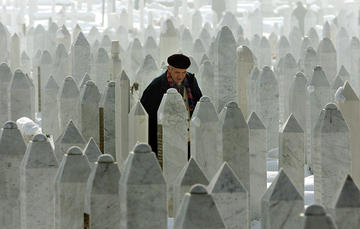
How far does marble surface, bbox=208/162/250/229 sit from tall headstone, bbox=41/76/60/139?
3.73 m

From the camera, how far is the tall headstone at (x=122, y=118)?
703 centimetres

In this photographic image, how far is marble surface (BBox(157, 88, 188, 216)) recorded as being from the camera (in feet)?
20.6

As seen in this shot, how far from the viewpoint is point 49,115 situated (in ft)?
27.4

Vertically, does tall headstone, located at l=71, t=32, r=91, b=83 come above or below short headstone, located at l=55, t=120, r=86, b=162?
above

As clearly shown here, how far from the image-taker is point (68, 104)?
770cm

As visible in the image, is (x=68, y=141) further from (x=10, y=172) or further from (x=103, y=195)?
(x=103, y=195)

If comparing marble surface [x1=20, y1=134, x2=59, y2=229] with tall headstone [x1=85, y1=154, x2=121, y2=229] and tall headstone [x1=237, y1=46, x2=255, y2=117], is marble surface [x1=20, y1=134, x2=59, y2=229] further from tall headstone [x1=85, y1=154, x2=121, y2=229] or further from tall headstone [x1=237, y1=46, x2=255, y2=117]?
tall headstone [x1=237, y1=46, x2=255, y2=117]

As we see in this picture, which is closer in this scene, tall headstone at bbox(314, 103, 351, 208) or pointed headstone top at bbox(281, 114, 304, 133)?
tall headstone at bbox(314, 103, 351, 208)

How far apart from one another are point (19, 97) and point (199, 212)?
4.40 meters

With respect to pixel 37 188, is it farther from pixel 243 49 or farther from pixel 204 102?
pixel 243 49

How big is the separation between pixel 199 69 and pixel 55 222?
428 cm

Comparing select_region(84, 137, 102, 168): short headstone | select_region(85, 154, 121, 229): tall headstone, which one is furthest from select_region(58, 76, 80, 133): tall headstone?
select_region(85, 154, 121, 229): tall headstone

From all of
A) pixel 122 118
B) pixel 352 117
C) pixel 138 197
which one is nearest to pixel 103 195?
pixel 138 197

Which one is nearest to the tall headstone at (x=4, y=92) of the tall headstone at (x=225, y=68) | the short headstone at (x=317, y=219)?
the tall headstone at (x=225, y=68)
